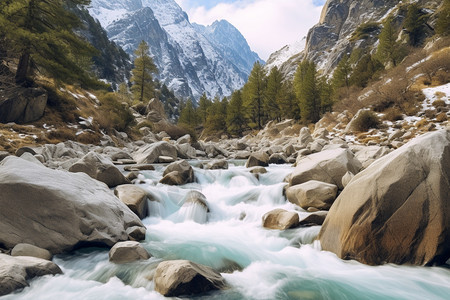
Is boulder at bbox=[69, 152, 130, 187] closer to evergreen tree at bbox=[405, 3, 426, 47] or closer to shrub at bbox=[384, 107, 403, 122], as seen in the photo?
shrub at bbox=[384, 107, 403, 122]

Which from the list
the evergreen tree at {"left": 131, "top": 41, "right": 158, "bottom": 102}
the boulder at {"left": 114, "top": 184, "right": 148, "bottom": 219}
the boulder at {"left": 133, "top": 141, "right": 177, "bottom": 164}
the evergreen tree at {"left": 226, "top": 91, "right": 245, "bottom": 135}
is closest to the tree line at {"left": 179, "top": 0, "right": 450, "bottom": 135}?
the evergreen tree at {"left": 226, "top": 91, "right": 245, "bottom": 135}

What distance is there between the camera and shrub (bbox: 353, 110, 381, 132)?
25.2 m

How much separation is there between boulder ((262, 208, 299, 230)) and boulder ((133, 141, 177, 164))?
11096mm

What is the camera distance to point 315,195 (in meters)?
8.17

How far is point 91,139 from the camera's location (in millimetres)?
21750

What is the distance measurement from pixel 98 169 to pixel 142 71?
43.3m

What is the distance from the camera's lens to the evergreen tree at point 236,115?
55.5 meters

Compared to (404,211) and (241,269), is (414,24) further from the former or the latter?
(241,269)

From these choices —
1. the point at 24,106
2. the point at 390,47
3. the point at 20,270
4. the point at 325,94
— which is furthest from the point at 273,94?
the point at 20,270

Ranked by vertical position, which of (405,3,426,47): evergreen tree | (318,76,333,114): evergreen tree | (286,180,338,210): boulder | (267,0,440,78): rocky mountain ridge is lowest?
(286,180,338,210): boulder

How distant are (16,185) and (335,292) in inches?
253

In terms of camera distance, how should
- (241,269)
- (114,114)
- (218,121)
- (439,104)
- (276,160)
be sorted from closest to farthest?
(241,269)
(276,160)
(439,104)
(114,114)
(218,121)

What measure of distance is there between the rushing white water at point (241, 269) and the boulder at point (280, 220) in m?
0.20

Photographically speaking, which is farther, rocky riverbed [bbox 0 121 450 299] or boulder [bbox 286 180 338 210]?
boulder [bbox 286 180 338 210]
